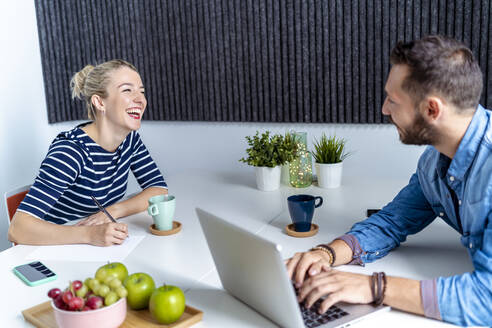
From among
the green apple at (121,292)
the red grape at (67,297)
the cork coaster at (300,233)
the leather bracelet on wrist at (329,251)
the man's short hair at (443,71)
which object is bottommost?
the cork coaster at (300,233)

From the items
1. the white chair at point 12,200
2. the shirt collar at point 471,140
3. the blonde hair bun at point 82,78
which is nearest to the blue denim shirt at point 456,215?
the shirt collar at point 471,140

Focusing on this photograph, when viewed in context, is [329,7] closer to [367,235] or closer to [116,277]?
[367,235]

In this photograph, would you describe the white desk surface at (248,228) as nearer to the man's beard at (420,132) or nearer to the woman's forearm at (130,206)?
the woman's forearm at (130,206)

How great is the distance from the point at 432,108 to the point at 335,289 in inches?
19.6

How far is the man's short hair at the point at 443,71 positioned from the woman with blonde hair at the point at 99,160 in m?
1.18

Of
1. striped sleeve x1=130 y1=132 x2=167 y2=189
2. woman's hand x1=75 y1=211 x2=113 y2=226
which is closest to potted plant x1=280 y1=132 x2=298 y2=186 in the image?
striped sleeve x1=130 y1=132 x2=167 y2=189

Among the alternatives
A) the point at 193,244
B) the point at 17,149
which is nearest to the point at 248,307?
the point at 193,244

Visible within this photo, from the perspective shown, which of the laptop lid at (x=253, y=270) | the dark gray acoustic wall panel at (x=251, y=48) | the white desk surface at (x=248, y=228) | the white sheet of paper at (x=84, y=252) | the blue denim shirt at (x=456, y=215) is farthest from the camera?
the dark gray acoustic wall panel at (x=251, y=48)

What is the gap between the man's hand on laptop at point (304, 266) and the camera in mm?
1295

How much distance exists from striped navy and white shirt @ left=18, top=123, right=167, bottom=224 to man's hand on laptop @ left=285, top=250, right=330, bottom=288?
97cm

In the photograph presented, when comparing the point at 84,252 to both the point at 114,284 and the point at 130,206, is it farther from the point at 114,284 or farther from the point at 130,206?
the point at 114,284

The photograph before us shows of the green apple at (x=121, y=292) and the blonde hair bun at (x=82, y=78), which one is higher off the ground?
the blonde hair bun at (x=82, y=78)

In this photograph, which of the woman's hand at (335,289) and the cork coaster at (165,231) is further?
the cork coaster at (165,231)

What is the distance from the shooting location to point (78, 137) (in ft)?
6.74
